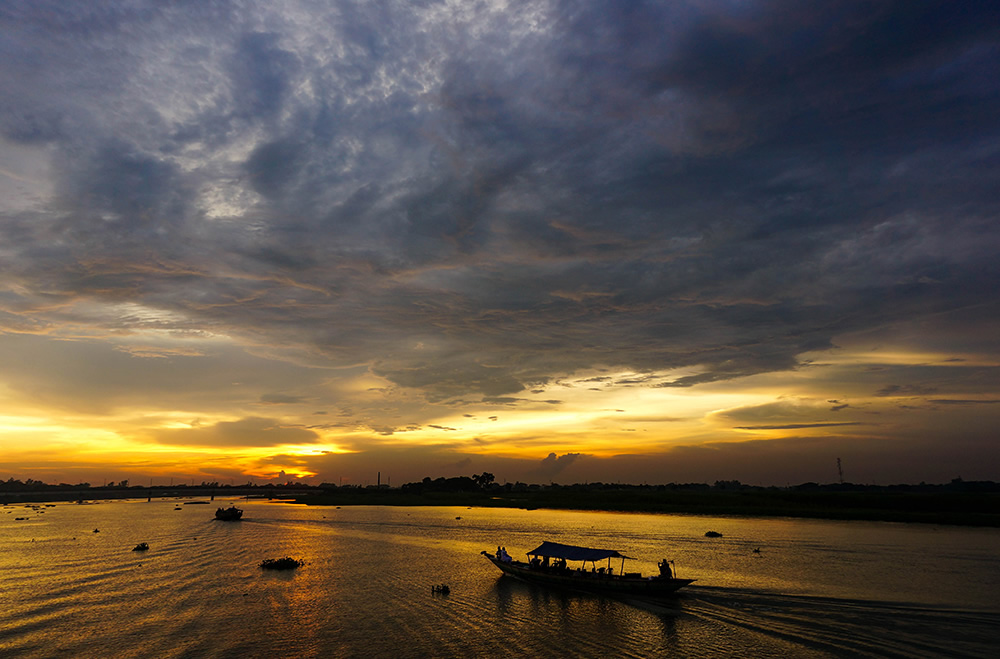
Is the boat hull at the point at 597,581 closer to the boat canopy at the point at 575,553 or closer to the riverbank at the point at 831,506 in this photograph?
the boat canopy at the point at 575,553

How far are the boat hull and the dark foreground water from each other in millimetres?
1178

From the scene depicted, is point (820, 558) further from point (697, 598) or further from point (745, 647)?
point (745, 647)

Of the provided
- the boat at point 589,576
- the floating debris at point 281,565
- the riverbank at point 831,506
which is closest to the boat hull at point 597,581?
the boat at point 589,576

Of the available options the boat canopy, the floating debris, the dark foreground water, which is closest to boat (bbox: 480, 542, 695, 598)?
the boat canopy

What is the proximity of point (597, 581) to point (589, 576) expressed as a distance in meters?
1.11

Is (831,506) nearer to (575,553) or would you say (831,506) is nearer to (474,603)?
(575,553)

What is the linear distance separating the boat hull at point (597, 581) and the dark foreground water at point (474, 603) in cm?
118

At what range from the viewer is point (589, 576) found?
5228cm

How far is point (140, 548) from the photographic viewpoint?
78.8m

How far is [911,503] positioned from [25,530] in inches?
7994

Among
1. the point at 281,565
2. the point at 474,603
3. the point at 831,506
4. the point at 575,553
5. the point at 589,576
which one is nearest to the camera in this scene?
the point at 474,603

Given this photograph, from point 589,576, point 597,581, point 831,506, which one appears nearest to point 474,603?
point 589,576

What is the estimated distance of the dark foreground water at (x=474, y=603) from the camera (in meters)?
34.7

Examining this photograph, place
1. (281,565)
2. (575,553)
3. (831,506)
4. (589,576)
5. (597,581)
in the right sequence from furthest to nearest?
(831,506) < (281,565) < (575,553) < (589,576) < (597,581)
